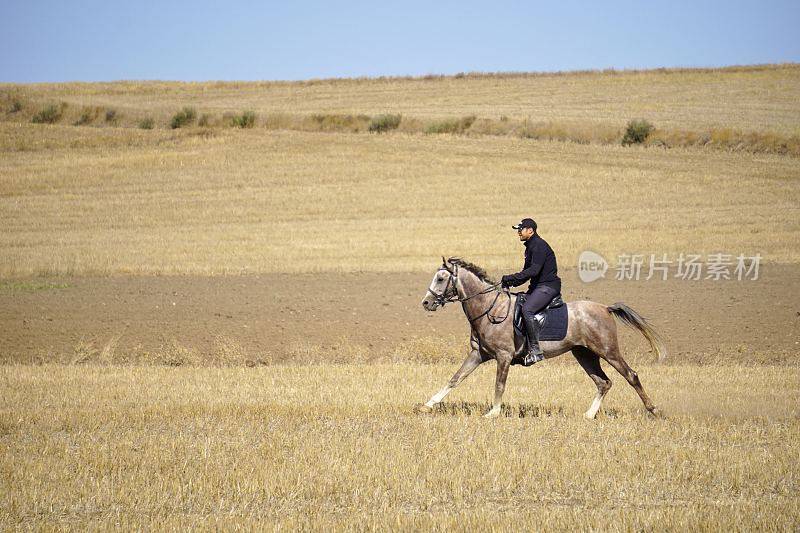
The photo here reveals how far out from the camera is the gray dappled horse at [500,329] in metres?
11.1

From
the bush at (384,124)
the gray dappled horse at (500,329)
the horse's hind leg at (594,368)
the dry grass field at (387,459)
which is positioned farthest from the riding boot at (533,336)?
the bush at (384,124)

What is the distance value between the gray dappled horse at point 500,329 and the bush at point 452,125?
4393 centimetres

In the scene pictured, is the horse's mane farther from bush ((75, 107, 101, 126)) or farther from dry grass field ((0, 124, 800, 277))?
bush ((75, 107, 101, 126))

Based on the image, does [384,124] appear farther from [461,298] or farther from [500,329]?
[500,329]

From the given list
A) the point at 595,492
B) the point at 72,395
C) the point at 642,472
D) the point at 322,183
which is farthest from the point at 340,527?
the point at 322,183

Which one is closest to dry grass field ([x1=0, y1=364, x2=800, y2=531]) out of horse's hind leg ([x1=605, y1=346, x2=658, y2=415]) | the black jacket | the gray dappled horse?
horse's hind leg ([x1=605, y1=346, x2=658, y2=415])

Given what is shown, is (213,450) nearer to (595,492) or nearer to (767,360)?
(595,492)

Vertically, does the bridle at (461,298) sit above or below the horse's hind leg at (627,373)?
above

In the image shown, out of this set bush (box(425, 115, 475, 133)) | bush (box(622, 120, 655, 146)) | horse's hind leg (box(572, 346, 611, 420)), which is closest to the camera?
horse's hind leg (box(572, 346, 611, 420))

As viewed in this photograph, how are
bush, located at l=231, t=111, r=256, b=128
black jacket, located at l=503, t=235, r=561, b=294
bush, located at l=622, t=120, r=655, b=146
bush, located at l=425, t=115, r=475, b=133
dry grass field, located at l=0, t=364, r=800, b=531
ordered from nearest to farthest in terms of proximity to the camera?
dry grass field, located at l=0, t=364, r=800, b=531 < black jacket, located at l=503, t=235, r=561, b=294 < bush, located at l=622, t=120, r=655, b=146 < bush, located at l=425, t=115, r=475, b=133 < bush, located at l=231, t=111, r=256, b=128

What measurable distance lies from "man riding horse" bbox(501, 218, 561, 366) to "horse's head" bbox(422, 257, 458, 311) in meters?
0.71

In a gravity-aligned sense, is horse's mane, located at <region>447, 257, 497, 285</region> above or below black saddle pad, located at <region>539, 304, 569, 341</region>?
above

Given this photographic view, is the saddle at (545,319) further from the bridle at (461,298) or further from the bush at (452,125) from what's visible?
the bush at (452,125)

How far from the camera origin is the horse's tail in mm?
11538
